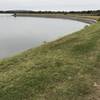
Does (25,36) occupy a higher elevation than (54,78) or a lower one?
lower

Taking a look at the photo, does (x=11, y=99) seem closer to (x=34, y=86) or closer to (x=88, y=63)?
(x=34, y=86)

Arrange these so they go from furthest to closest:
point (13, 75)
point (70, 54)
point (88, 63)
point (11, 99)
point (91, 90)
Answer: point (70, 54) < point (88, 63) < point (13, 75) < point (91, 90) < point (11, 99)

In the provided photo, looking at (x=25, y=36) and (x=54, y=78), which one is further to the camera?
(x=25, y=36)

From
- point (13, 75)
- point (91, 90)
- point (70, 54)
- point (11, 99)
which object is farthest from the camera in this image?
point (70, 54)

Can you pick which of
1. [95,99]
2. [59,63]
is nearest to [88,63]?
[59,63]

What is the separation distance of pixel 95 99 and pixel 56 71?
7.00 ft

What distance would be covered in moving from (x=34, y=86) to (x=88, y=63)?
2835mm

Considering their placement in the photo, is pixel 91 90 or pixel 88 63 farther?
pixel 88 63

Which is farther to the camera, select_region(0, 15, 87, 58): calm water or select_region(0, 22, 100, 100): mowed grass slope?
select_region(0, 15, 87, 58): calm water

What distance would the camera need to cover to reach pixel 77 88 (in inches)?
259

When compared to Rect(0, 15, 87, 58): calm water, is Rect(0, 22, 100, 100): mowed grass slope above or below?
above

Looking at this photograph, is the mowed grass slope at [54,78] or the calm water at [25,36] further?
the calm water at [25,36]

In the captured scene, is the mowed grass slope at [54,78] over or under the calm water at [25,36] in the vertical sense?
over

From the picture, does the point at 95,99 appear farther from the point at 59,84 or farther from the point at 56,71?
the point at 56,71
